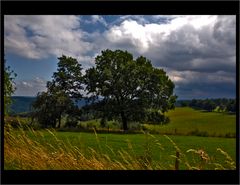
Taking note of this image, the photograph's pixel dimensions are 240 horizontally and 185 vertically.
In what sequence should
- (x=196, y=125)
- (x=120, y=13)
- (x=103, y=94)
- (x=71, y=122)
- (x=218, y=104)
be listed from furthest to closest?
(x=196, y=125), (x=103, y=94), (x=71, y=122), (x=218, y=104), (x=120, y=13)

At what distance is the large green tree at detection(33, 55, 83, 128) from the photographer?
23.0 feet

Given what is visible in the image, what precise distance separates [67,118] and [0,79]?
3.84 m

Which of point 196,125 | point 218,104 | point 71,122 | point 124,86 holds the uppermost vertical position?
point 124,86

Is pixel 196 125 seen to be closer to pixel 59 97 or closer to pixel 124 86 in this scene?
pixel 124 86

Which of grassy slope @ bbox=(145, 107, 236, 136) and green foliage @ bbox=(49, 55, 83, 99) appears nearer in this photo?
green foliage @ bbox=(49, 55, 83, 99)

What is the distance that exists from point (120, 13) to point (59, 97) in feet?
9.42

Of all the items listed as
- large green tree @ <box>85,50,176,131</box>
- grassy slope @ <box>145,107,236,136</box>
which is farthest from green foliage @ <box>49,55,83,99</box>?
grassy slope @ <box>145,107,236,136</box>

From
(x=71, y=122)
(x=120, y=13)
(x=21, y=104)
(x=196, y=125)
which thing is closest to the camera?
(x=120, y=13)

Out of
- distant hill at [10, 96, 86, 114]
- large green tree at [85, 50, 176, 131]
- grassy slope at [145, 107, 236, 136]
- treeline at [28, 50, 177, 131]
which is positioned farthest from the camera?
grassy slope at [145, 107, 236, 136]

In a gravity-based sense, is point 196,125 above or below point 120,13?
below

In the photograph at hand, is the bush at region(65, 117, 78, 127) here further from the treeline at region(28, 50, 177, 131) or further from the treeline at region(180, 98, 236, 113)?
the treeline at region(180, 98, 236, 113)

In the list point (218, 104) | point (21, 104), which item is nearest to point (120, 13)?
point (21, 104)

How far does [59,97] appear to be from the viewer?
24.7ft

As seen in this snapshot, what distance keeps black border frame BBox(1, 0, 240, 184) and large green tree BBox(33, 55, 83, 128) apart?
5.58 feet
